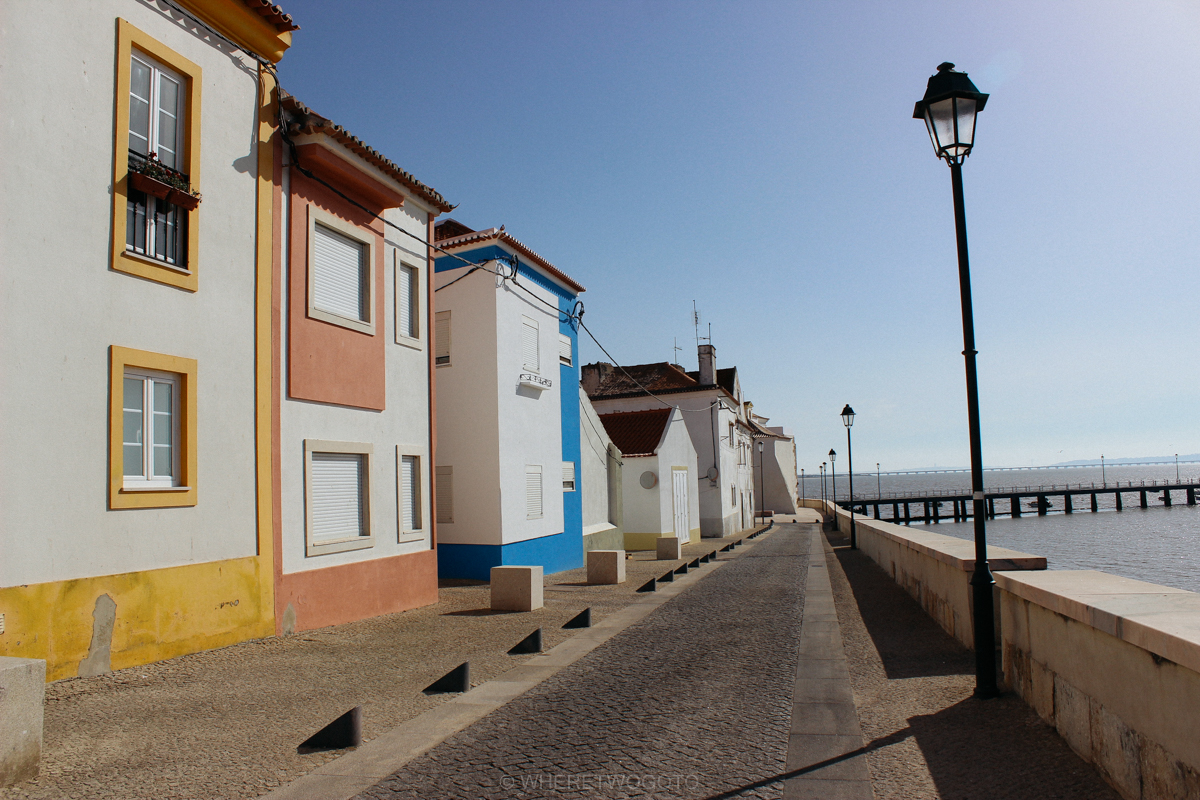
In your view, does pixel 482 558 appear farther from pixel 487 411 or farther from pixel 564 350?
pixel 564 350

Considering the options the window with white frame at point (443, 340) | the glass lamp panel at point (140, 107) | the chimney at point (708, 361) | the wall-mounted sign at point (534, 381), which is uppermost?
the chimney at point (708, 361)

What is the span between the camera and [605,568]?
15.5 metres

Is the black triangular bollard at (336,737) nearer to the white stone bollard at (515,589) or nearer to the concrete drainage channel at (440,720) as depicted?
the concrete drainage channel at (440,720)

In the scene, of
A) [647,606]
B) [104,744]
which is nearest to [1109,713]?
[104,744]

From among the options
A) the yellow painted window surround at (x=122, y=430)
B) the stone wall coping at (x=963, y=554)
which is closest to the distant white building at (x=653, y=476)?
the stone wall coping at (x=963, y=554)

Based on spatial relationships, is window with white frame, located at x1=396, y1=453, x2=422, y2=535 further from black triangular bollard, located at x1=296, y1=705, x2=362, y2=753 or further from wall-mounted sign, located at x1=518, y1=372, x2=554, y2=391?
black triangular bollard, located at x1=296, y1=705, x2=362, y2=753

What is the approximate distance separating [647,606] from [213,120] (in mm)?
8872

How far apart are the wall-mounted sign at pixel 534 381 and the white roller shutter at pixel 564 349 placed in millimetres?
1349

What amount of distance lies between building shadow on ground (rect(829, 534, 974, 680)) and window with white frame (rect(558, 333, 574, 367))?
8.81 metres

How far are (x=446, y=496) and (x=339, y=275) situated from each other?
6.15 metres

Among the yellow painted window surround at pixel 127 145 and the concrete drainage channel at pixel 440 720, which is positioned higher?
the yellow painted window surround at pixel 127 145

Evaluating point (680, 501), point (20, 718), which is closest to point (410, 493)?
point (20, 718)

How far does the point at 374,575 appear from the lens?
36.6 ft

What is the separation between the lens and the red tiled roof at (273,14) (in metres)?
9.52
